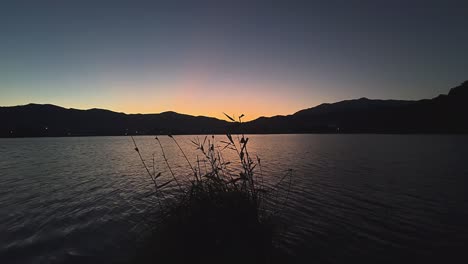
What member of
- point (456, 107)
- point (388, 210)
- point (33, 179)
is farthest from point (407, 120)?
point (33, 179)

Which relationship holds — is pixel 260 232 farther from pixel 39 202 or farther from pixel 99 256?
pixel 39 202

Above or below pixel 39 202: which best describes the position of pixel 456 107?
above

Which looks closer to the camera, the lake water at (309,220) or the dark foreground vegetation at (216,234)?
the dark foreground vegetation at (216,234)

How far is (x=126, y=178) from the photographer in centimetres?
2281

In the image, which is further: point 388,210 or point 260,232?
point 388,210

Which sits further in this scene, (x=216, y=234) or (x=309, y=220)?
Result: (x=309, y=220)

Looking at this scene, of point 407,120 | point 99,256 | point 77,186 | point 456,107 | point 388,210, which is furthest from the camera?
point 407,120

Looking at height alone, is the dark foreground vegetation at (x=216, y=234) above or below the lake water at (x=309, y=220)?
above

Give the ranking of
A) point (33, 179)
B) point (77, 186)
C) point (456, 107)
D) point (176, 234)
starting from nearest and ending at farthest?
point (176, 234) → point (77, 186) → point (33, 179) → point (456, 107)

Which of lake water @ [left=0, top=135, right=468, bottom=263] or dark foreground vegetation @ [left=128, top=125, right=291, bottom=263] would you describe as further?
lake water @ [left=0, top=135, right=468, bottom=263]

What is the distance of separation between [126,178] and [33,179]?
8.92 meters

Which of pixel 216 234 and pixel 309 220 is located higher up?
pixel 216 234

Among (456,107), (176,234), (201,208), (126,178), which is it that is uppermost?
(456,107)

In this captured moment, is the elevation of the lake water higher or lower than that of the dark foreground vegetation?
lower
